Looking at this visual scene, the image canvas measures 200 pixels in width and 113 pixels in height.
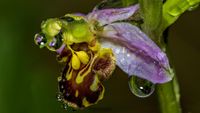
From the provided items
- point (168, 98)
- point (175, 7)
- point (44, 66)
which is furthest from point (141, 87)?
point (44, 66)

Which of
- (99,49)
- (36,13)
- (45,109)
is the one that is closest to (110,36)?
(99,49)

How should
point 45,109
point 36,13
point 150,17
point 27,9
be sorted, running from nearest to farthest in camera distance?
point 150,17
point 45,109
point 27,9
point 36,13

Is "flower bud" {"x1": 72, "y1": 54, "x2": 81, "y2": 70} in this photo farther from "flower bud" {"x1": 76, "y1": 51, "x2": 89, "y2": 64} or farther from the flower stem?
the flower stem

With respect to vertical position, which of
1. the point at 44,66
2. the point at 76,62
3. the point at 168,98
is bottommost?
the point at 44,66

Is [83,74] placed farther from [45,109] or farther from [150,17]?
[45,109]

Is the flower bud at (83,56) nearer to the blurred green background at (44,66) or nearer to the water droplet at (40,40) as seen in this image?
the water droplet at (40,40)

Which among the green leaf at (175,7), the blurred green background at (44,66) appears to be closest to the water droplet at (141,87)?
the green leaf at (175,7)

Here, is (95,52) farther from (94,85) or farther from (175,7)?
(175,7)

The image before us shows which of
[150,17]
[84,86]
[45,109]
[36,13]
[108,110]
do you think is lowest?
[108,110]
